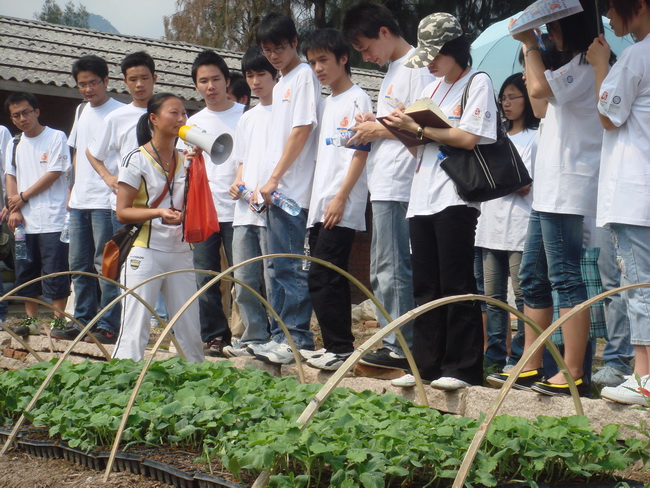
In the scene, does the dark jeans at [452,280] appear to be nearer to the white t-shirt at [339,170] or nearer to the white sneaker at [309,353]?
the white t-shirt at [339,170]

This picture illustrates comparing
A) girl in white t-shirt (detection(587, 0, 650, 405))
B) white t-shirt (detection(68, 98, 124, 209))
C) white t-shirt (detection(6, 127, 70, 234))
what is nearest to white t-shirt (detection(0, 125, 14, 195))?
white t-shirt (detection(6, 127, 70, 234))

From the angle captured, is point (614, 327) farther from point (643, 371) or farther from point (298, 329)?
point (298, 329)

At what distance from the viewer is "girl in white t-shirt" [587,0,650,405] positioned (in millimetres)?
3807

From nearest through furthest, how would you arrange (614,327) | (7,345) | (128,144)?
1. (614,327)
2. (128,144)
3. (7,345)

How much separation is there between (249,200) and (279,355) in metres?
1.00

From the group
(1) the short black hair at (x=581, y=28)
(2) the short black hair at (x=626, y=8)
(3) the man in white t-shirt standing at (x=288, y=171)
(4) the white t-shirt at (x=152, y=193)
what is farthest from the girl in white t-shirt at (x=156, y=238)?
(2) the short black hair at (x=626, y=8)

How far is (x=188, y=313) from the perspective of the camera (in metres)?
5.58

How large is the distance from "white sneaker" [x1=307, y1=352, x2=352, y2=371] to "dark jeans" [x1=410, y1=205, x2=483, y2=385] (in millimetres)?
704

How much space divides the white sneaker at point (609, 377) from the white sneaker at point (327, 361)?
141cm

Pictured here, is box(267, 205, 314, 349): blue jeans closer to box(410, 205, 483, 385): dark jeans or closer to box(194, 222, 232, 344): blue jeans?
box(194, 222, 232, 344): blue jeans

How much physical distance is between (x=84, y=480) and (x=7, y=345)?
172 inches

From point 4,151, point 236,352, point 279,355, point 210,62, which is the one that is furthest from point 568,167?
point 4,151

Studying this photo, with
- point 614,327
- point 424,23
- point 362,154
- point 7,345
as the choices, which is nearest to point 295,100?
point 362,154

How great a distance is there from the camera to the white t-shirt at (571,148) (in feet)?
13.9
